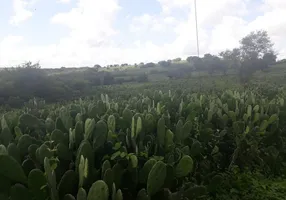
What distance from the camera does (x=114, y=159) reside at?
9.82 feet

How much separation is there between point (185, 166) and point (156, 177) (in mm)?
525

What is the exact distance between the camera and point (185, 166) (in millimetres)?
3000

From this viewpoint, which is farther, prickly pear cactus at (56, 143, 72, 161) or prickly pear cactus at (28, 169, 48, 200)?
prickly pear cactus at (56, 143, 72, 161)

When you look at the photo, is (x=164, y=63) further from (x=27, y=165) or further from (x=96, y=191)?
(x=96, y=191)

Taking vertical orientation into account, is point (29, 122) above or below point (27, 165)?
above

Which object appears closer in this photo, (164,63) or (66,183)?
(66,183)

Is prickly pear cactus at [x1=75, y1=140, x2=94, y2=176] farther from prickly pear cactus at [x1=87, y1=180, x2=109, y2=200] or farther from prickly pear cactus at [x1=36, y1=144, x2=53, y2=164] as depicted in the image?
prickly pear cactus at [x1=87, y1=180, x2=109, y2=200]

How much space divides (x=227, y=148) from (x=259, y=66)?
42424mm

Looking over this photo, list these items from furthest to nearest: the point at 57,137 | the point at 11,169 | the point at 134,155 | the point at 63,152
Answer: the point at 57,137, the point at 63,152, the point at 134,155, the point at 11,169

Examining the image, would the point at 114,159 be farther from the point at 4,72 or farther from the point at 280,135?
the point at 4,72

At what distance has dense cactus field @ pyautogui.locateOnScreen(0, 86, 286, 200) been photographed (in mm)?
2424

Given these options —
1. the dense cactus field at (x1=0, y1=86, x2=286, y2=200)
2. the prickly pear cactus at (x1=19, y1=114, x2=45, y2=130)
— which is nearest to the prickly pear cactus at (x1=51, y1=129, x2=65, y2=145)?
the dense cactus field at (x1=0, y1=86, x2=286, y2=200)

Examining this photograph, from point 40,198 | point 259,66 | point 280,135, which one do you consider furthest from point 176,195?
point 259,66

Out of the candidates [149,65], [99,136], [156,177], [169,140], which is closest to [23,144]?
[99,136]
